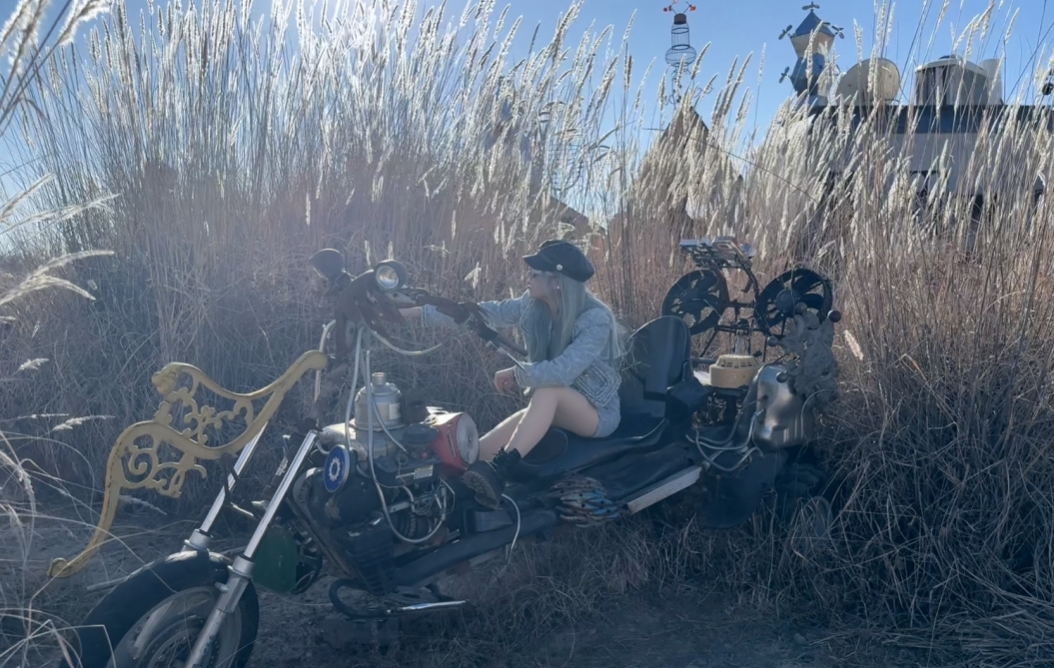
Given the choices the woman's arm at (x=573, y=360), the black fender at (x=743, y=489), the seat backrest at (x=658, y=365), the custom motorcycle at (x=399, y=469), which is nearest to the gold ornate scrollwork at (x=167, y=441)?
the custom motorcycle at (x=399, y=469)

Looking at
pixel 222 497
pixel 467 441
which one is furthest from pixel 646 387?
pixel 222 497

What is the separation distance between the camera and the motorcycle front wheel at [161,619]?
7.09 ft

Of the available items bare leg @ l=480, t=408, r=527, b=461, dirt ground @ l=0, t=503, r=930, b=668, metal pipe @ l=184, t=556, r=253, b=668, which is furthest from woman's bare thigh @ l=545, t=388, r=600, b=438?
metal pipe @ l=184, t=556, r=253, b=668

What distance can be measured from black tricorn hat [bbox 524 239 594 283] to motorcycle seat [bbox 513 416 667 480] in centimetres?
60

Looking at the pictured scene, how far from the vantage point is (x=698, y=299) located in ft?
13.3

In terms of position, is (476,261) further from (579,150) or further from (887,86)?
(887,86)

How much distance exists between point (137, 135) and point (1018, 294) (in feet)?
13.2

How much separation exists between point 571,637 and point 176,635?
4.42ft

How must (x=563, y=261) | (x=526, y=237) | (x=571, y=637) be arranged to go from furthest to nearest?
1. (x=526, y=237)
2. (x=563, y=261)
3. (x=571, y=637)

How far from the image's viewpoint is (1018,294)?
3.34 meters

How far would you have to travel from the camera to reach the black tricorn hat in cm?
327

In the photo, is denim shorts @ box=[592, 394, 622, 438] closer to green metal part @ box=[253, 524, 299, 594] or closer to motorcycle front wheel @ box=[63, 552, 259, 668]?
green metal part @ box=[253, 524, 299, 594]

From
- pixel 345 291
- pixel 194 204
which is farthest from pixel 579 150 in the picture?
pixel 345 291

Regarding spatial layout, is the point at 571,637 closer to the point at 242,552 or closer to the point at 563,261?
→ the point at 242,552
